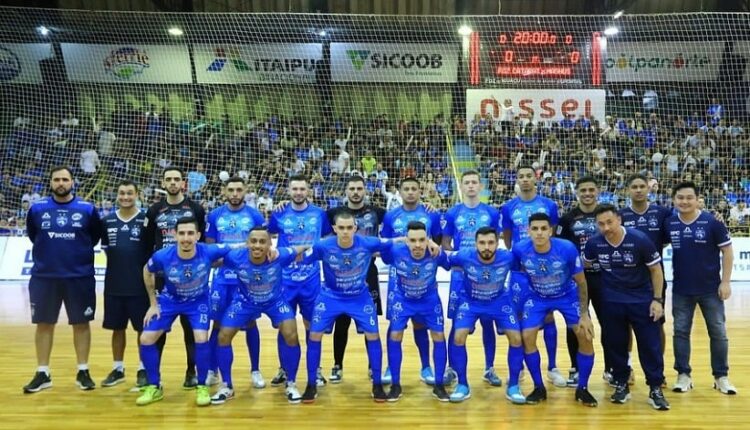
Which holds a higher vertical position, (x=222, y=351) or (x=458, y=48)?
(x=458, y=48)

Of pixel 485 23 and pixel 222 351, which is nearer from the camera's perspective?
pixel 222 351

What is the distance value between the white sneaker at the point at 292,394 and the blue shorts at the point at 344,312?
501 millimetres

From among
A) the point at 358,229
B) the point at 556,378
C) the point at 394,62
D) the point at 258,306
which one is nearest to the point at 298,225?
the point at 358,229

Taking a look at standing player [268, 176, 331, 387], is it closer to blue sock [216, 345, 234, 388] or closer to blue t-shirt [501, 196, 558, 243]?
blue sock [216, 345, 234, 388]

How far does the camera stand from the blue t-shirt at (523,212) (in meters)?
5.91

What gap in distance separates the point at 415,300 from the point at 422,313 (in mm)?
123

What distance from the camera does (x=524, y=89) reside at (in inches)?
651

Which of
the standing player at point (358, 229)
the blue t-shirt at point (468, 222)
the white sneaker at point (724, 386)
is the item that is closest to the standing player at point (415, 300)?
the standing player at point (358, 229)

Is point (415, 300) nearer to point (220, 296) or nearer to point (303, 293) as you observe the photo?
point (303, 293)

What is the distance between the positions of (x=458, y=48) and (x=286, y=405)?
13440mm

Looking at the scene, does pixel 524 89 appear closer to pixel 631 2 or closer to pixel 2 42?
pixel 631 2

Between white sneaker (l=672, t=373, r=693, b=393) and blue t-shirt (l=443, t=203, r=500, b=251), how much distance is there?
205cm

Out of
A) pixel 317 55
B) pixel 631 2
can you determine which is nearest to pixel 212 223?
pixel 317 55

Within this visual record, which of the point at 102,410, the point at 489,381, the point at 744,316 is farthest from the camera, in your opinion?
the point at 744,316
